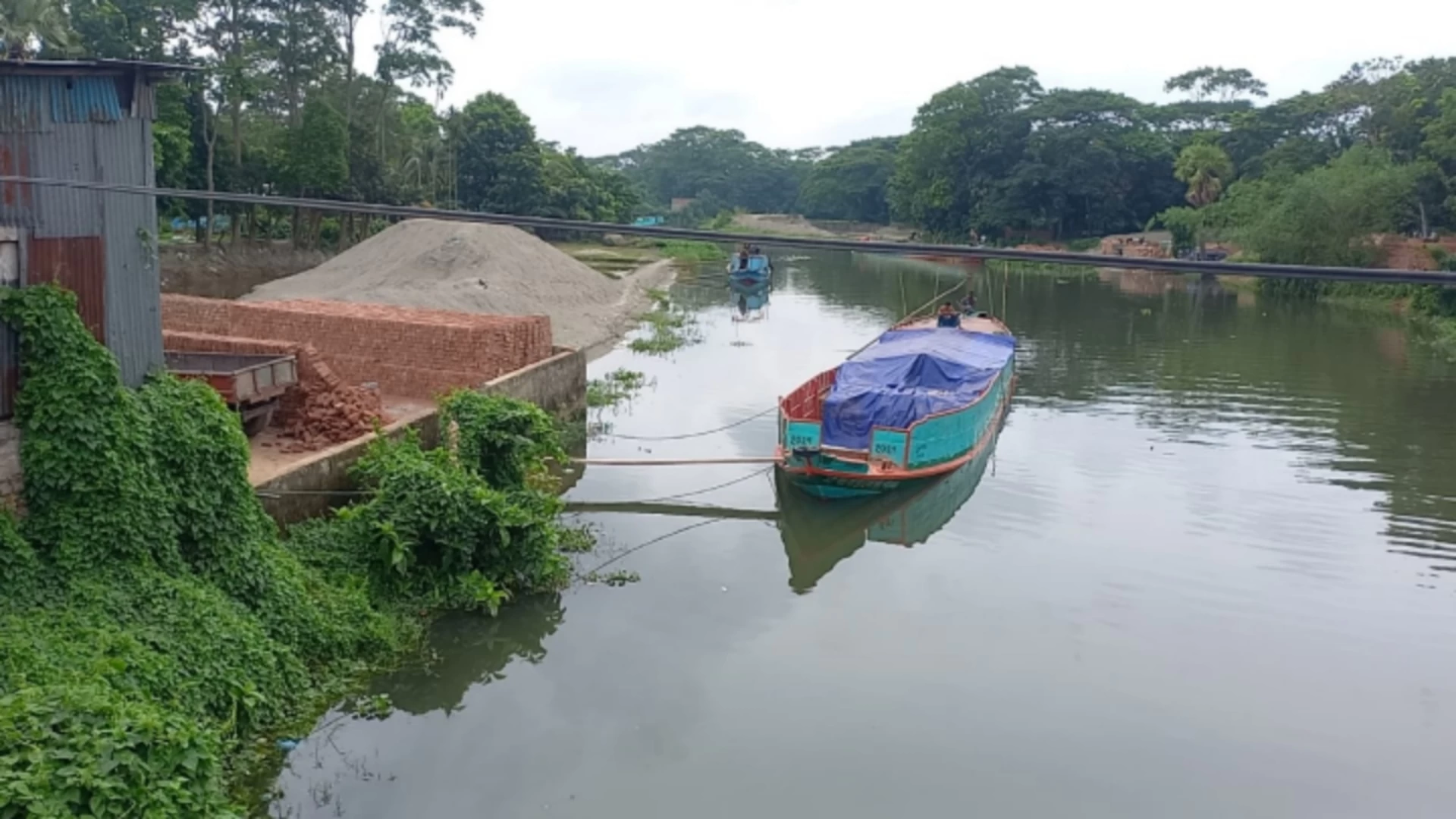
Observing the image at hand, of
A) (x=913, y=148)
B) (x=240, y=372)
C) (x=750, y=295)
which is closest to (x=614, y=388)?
(x=240, y=372)

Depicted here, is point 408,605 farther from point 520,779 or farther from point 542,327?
point 542,327

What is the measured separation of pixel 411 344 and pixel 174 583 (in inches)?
347

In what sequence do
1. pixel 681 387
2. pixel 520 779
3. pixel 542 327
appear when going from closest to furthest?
1. pixel 520 779
2. pixel 542 327
3. pixel 681 387

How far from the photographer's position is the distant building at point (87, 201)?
27.9 feet

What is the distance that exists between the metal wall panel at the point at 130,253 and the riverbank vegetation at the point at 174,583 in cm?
46

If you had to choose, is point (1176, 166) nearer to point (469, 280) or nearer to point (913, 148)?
point (913, 148)

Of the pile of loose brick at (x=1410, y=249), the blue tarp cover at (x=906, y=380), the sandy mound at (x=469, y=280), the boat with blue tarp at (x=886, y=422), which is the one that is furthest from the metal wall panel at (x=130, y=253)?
the pile of loose brick at (x=1410, y=249)

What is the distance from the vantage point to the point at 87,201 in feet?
29.9

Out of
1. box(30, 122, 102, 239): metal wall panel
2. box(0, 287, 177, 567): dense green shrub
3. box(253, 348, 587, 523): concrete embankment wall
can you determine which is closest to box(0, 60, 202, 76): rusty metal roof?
box(30, 122, 102, 239): metal wall panel

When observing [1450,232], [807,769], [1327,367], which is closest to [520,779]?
[807,769]

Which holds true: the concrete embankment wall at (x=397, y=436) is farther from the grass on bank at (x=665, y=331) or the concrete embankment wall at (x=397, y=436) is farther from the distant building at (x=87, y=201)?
the grass on bank at (x=665, y=331)

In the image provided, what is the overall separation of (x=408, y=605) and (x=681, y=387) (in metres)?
13.0

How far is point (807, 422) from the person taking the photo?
1433 cm

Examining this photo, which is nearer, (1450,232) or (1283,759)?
(1283,759)
